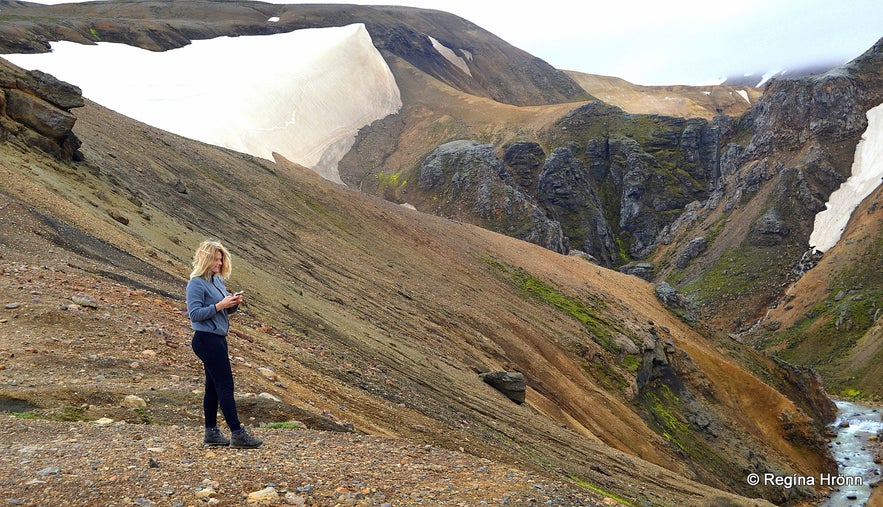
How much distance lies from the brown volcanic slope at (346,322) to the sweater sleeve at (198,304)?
2.47 meters

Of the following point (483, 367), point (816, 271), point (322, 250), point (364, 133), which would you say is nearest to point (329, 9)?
point (364, 133)

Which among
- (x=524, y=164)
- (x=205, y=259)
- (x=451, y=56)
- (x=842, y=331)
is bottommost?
(x=205, y=259)

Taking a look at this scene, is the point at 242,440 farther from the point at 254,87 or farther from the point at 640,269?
the point at 640,269

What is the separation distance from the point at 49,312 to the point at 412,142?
8049 centimetres

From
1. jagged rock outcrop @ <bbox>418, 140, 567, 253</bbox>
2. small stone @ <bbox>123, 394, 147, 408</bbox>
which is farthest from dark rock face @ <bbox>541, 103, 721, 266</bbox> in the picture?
small stone @ <bbox>123, 394, 147, 408</bbox>

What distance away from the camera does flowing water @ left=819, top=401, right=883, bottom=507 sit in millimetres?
36000

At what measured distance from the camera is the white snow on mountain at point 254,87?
62.9 meters

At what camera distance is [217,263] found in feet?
28.2

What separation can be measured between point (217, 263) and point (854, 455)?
46985 millimetres

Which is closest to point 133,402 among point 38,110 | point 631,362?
point 38,110

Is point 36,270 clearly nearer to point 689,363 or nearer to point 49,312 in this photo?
point 49,312

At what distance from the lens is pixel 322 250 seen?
33.6m

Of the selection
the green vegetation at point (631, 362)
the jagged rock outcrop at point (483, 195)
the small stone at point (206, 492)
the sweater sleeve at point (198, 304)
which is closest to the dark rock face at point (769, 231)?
the jagged rock outcrop at point (483, 195)

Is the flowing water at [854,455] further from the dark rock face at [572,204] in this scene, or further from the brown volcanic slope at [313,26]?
the brown volcanic slope at [313,26]
